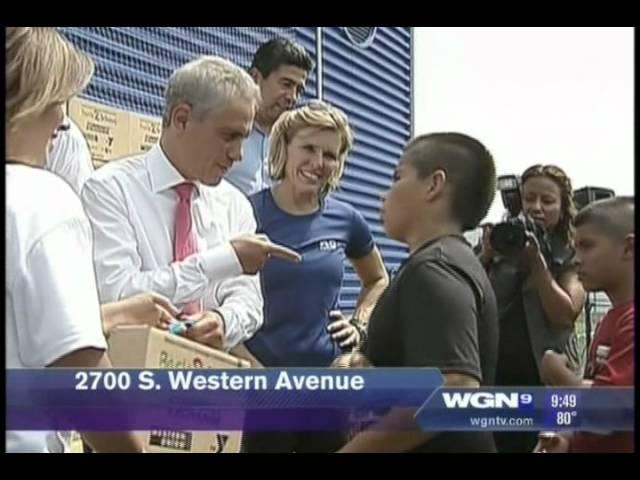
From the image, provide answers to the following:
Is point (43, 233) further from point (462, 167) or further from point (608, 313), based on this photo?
point (608, 313)

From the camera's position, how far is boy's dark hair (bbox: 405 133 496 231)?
2512 millimetres

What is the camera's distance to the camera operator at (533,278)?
256 centimetres

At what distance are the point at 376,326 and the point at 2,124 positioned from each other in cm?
101

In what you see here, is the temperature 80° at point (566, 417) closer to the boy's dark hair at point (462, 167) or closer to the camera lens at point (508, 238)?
the camera lens at point (508, 238)

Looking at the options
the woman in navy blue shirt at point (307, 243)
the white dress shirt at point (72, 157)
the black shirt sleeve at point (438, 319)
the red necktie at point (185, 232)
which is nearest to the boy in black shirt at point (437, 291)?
the black shirt sleeve at point (438, 319)

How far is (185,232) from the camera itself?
2559 millimetres

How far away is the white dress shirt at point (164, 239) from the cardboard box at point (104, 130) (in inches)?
1.4

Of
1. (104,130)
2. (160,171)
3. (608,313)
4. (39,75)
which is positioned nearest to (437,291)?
(608,313)

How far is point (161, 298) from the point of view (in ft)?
8.26

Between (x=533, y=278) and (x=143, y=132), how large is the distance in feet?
3.55

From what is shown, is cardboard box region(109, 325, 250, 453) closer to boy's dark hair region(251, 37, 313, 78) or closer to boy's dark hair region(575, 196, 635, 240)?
boy's dark hair region(251, 37, 313, 78)

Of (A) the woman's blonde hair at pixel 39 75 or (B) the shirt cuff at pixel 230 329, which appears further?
(B) the shirt cuff at pixel 230 329
